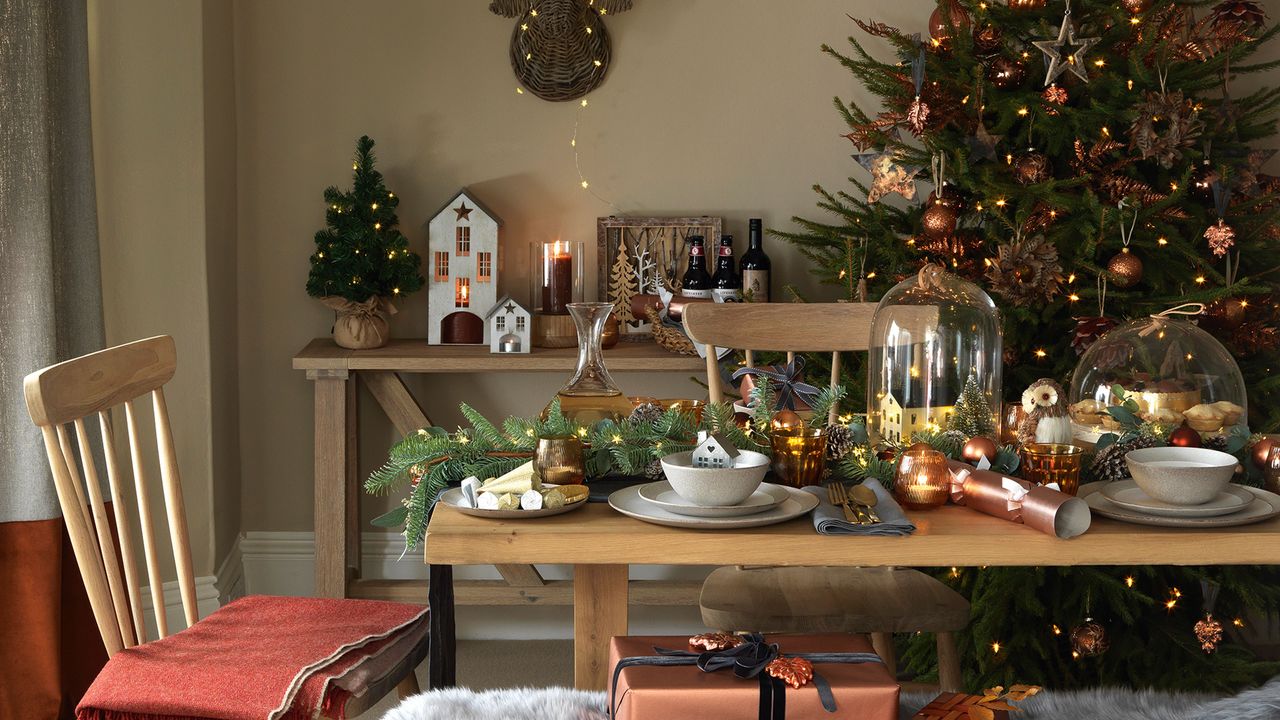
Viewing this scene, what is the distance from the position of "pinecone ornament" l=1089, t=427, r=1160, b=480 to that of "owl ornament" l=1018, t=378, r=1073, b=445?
0.17 ft

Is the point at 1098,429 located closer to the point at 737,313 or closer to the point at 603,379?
the point at 603,379

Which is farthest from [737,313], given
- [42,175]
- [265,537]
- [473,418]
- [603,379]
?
[265,537]

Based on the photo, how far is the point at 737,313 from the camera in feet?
7.50

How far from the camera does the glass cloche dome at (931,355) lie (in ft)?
5.02

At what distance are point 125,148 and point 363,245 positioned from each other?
617 millimetres

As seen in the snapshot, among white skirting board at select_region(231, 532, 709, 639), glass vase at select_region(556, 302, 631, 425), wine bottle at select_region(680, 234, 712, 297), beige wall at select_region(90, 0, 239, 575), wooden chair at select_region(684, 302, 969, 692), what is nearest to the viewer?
glass vase at select_region(556, 302, 631, 425)

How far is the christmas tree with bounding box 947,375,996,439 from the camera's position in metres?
1.50

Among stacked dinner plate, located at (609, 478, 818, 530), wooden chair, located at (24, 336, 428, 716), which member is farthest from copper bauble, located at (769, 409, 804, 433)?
wooden chair, located at (24, 336, 428, 716)

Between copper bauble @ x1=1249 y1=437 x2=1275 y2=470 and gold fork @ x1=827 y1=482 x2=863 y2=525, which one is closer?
gold fork @ x1=827 y1=482 x2=863 y2=525

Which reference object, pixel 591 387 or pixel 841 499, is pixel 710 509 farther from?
pixel 591 387

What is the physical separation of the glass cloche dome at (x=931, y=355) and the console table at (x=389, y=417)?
132 centimetres

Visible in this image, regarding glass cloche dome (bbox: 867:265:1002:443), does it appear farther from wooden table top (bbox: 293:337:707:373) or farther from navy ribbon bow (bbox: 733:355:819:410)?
wooden table top (bbox: 293:337:707:373)

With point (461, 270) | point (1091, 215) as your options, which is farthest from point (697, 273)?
point (1091, 215)

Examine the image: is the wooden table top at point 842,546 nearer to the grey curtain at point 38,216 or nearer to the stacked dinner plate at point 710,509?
the stacked dinner plate at point 710,509
